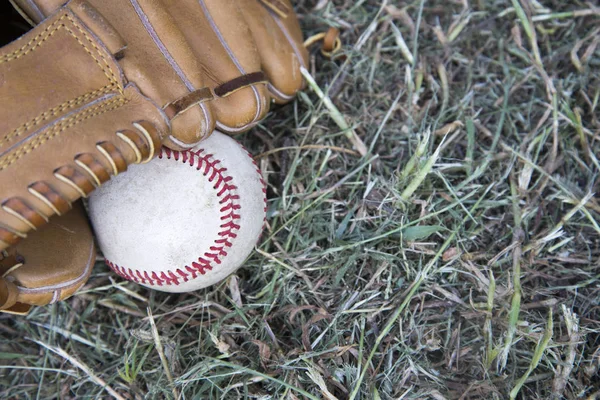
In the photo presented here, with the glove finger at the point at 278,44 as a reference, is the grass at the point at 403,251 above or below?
below

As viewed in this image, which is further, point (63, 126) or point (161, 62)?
point (161, 62)

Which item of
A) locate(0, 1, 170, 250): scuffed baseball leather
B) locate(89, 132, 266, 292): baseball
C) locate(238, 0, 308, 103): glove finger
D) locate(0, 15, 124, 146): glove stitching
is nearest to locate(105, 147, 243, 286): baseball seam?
locate(89, 132, 266, 292): baseball

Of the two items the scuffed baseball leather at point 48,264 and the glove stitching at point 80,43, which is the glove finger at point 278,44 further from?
the scuffed baseball leather at point 48,264

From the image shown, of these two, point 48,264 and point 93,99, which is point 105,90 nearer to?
point 93,99

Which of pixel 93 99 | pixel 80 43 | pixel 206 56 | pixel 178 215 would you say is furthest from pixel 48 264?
pixel 206 56

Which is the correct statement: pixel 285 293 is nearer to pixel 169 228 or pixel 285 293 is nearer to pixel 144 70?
pixel 169 228

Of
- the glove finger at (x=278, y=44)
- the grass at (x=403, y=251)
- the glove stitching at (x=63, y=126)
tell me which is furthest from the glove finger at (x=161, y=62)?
the grass at (x=403, y=251)

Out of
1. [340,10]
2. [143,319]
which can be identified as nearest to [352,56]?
[340,10]
